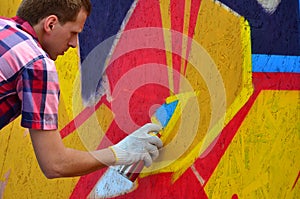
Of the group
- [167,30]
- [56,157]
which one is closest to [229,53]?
[167,30]

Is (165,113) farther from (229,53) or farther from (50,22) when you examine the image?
(50,22)

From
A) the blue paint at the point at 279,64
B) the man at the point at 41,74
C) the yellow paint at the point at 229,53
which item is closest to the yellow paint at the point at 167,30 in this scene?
the yellow paint at the point at 229,53

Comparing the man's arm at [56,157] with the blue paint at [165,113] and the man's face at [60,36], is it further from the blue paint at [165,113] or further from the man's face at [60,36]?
the blue paint at [165,113]

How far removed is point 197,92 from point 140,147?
1.37ft

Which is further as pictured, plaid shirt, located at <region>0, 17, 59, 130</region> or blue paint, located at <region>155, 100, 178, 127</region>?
blue paint, located at <region>155, 100, 178, 127</region>

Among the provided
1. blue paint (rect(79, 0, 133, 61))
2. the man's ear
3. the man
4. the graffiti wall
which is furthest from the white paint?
the man's ear

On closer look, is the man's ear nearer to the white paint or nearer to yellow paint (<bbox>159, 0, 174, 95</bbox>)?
yellow paint (<bbox>159, 0, 174, 95</bbox>)

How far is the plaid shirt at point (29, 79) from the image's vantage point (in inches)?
88.5

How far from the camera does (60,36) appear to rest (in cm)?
247

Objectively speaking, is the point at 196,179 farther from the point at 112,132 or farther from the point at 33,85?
the point at 33,85

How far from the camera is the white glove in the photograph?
8.93ft

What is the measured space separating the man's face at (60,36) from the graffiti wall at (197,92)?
760 millimetres

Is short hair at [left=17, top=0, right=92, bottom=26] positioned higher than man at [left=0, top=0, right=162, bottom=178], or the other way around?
short hair at [left=17, top=0, right=92, bottom=26]

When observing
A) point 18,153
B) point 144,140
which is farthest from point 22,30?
point 18,153
